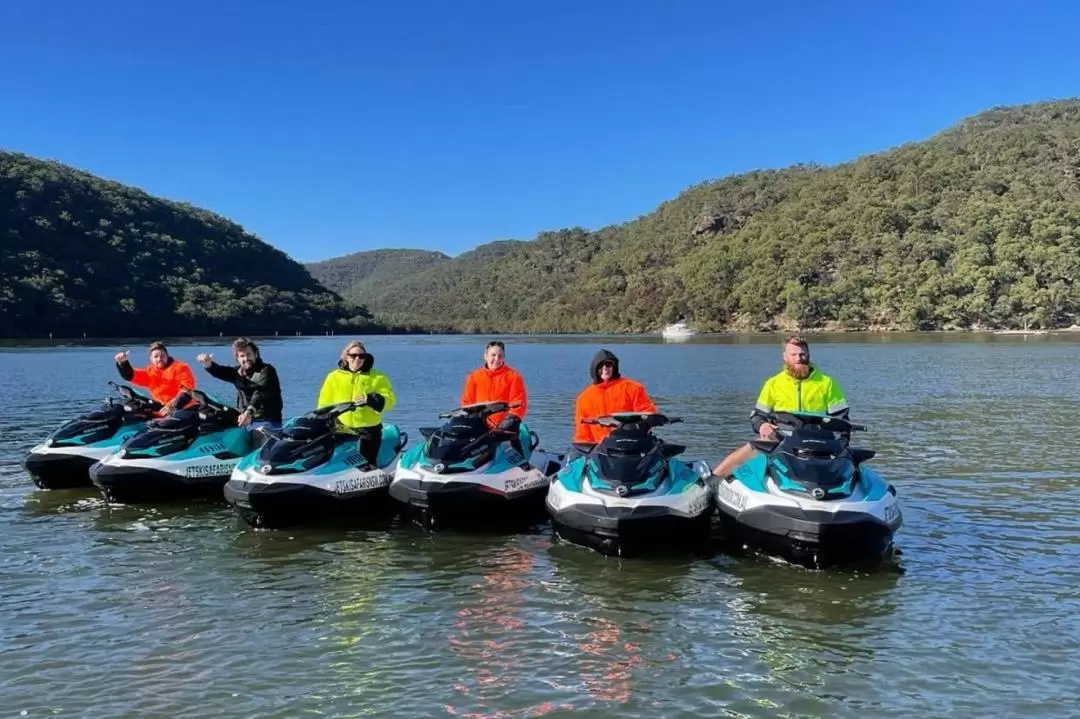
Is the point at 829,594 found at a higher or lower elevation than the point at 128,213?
lower

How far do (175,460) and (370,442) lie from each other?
2548mm

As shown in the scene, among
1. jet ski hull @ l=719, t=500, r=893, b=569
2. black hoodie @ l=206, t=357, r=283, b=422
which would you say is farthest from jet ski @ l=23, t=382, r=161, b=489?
jet ski hull @ l=719, t=500, r=893, b=569

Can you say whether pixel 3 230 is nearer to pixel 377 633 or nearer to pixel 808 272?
pixel 808 272

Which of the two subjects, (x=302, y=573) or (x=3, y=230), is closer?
(x=302, y=573)

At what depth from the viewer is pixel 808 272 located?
12794cm

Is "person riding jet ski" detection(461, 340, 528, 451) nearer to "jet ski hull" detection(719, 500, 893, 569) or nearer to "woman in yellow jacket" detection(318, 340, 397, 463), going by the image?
"woman in yellow jacket" detection(318, 340, 397, 463)

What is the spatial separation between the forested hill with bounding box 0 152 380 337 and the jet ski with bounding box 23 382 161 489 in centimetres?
9961

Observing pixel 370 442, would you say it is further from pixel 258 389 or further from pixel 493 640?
pixel 493 640

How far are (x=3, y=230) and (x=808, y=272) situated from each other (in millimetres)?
111604

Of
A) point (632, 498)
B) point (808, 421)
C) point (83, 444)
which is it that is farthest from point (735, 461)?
point (83, 444)

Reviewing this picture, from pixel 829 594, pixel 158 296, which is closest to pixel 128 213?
pixel 158 296

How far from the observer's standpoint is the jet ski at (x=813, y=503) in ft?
24.5

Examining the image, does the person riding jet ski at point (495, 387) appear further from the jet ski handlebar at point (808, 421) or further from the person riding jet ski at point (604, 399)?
the jet ski handlebar at point (808, 421)

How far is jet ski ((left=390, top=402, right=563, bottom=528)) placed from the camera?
8.93 metres
